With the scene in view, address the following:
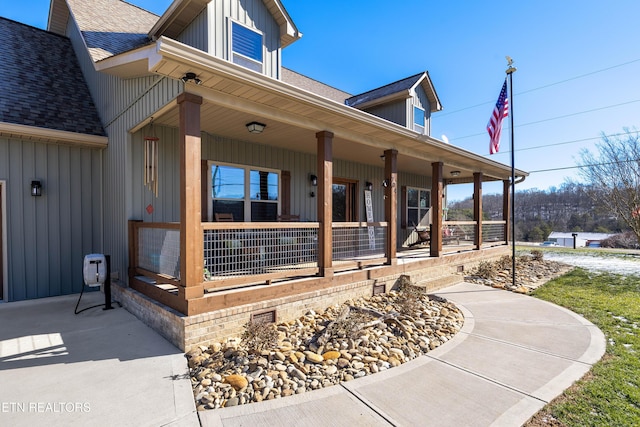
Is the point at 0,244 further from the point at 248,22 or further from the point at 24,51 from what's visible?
the point at 248,22

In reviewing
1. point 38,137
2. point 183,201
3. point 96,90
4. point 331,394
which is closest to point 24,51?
point 96,90

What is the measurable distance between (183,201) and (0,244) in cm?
422

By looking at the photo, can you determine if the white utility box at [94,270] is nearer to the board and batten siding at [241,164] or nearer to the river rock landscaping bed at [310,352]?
the board and batten siding at [241,164]

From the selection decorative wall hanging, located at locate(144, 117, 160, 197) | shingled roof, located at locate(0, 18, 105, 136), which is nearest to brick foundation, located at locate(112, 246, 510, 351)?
decorative wall hanging, located at locate(144, 117, 160, 197)

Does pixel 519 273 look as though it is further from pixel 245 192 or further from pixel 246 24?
pixel 246 24

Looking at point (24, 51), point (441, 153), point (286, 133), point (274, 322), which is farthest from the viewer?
point (441, 153)

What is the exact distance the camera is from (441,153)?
7.57 meters

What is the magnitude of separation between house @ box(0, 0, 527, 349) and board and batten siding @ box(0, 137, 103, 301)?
2 centimetres

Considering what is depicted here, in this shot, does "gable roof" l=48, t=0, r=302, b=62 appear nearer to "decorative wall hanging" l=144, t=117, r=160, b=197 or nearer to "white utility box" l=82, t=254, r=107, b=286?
"decorative wall hanging" l=144, t=117, r=160, b=197

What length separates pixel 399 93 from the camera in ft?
28.7

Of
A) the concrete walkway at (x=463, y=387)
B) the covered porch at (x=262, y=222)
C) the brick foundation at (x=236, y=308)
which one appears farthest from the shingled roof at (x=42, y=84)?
the concrete walkway at (x=463, y=387)

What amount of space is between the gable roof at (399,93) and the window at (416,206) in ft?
10.1

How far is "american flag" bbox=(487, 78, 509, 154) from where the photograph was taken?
7.45m

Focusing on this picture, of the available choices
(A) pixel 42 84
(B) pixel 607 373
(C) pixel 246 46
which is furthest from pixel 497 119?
(A) pixel 42 84
